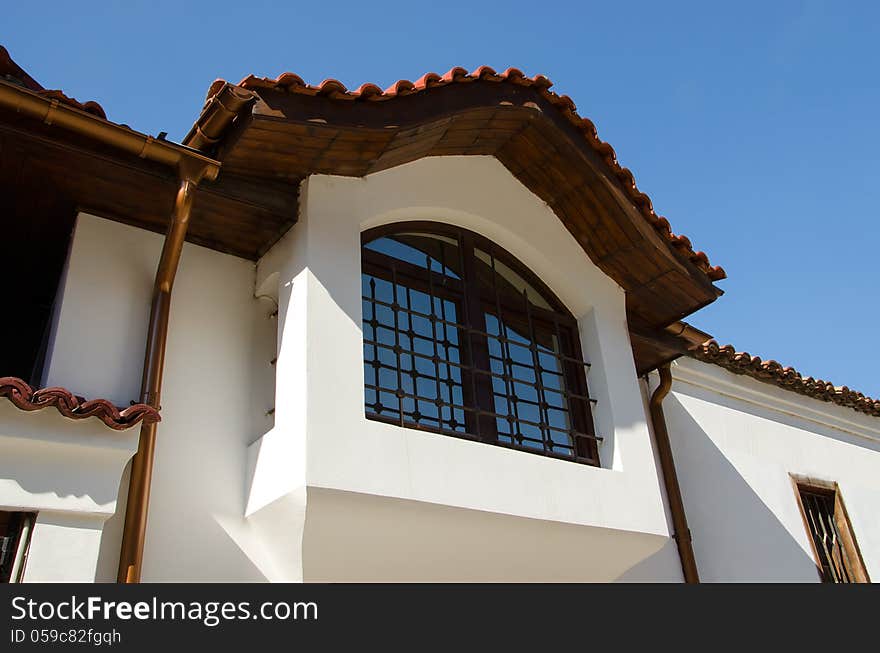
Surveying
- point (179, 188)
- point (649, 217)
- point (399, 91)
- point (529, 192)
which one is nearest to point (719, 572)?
point (649, 217)

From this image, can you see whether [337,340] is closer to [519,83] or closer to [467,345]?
[467,345]

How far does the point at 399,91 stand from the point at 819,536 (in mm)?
6125

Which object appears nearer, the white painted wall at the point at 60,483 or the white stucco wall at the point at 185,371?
the white painted wall at the point at 60,483

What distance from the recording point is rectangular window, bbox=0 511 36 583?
12.6 ft

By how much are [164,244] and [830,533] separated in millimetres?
6998

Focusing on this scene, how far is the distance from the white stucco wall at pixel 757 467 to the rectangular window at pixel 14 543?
5.21m

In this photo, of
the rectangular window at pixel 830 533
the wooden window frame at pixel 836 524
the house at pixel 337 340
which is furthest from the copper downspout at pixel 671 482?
the rectangular window at pixel 830 533

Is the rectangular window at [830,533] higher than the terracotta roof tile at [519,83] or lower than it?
lower

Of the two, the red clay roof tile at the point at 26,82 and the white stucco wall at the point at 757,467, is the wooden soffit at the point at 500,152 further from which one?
the white stucco wall at the point at 757,467

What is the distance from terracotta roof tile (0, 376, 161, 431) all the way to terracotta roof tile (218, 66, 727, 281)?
197 centimetres

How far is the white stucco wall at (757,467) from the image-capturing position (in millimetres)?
7352
